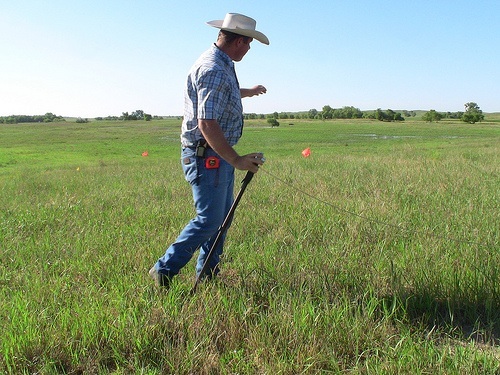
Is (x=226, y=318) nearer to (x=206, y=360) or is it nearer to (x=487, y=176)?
(x=206, y=360)

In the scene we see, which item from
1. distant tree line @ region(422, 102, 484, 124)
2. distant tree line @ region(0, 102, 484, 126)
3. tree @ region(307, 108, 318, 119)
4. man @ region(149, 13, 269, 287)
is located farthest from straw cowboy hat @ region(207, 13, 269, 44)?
tree @ region(307, 108, 318, 119)

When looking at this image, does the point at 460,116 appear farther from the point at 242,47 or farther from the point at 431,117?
the point at 242,47

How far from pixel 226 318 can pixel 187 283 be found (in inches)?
29.1

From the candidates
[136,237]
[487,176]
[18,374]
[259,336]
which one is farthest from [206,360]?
[487,176]

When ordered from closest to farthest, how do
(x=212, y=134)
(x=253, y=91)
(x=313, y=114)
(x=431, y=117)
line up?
(x=212, y=134), (x=253, y=91), (x=431, y=117), (x=313, y=114)

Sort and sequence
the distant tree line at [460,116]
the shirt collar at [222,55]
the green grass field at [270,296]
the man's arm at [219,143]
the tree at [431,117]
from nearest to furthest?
the green grass field at [270,296], the man's arm at [219,143], the shirt collar at [222,55], the distant tree line at [460,116], the tree at [431,117]

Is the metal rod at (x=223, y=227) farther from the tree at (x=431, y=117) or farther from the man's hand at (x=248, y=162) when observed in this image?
the tree at (x=431, y=117)

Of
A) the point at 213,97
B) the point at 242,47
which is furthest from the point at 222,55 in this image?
the point at 213,97

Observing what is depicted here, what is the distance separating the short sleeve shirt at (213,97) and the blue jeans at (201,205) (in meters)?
0.17

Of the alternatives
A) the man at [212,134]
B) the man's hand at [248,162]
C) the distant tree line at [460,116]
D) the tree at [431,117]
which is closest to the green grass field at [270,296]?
the man at [212,134]

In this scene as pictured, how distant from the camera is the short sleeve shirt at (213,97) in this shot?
284cm

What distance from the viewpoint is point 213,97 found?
2834 mm

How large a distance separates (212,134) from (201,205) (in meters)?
0.56

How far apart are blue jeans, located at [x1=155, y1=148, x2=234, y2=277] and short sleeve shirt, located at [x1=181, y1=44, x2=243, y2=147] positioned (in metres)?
0.17
